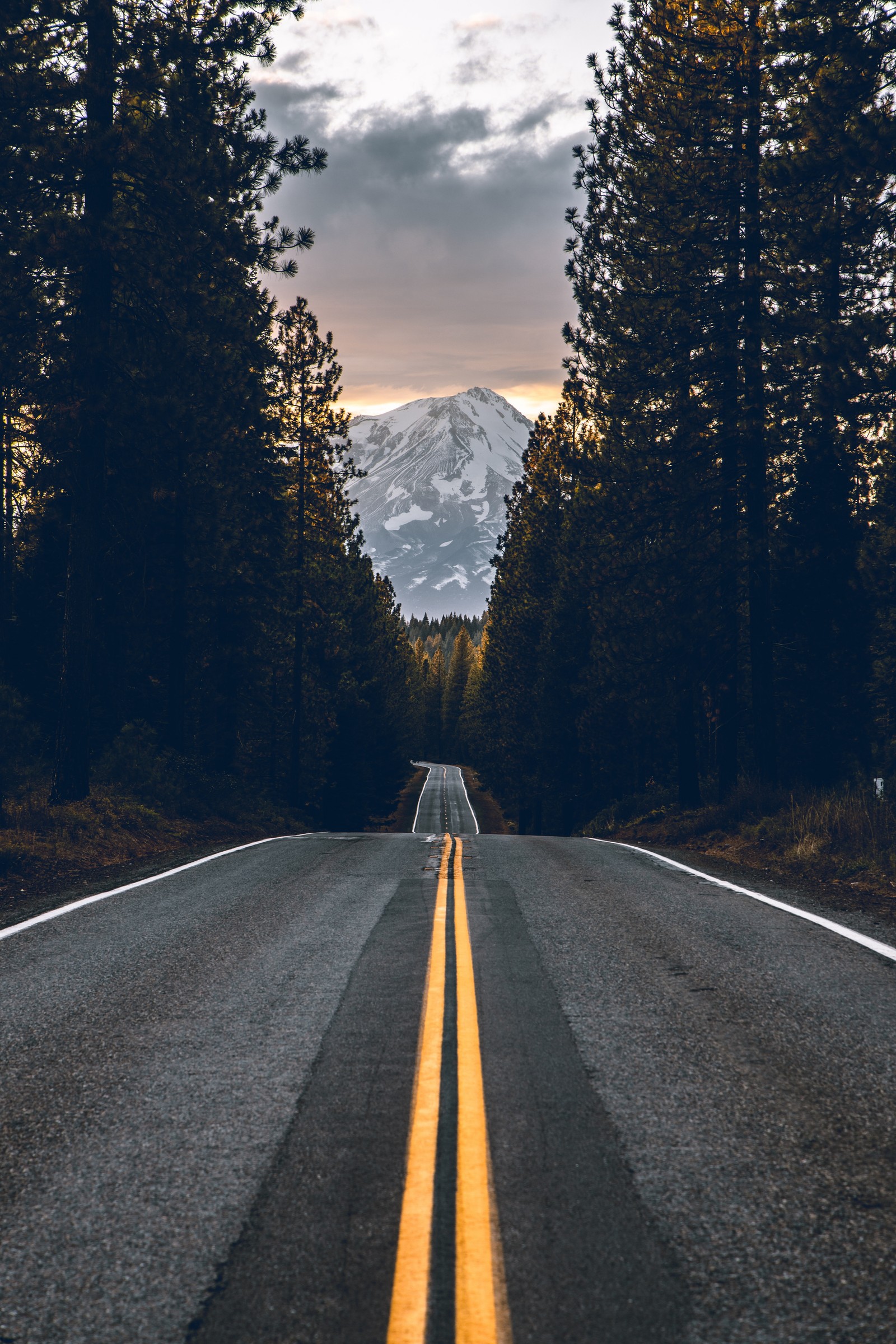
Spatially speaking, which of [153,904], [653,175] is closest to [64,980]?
[153,904]

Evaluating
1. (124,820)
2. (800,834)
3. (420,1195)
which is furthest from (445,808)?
(420,1195)

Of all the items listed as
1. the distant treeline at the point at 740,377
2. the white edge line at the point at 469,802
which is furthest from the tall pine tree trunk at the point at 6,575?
the white edge line at the point at 469,802

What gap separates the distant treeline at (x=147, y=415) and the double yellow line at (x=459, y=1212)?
409 inches

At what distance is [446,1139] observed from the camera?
3326 mm

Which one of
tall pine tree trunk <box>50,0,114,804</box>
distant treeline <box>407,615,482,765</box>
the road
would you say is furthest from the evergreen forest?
distant treeline <box>407,615,482,765</box>

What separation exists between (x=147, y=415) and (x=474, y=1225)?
12.6 meters

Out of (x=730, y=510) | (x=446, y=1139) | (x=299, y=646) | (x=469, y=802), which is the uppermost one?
(x=730, y=510)

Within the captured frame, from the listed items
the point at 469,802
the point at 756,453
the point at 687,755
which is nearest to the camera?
the point at 756,453

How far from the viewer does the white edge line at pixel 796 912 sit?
20.7 ft

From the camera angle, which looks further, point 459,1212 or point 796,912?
point 796,912

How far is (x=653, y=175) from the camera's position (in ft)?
50.7

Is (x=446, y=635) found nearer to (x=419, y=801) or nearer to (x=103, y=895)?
(x=419, y=801)

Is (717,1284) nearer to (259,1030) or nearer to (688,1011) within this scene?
(688,1011)

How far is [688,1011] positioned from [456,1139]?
2.08 metres
